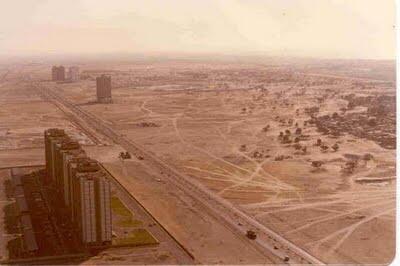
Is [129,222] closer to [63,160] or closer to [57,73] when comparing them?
[63,160]

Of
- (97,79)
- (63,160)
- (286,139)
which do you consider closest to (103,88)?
(97,79)

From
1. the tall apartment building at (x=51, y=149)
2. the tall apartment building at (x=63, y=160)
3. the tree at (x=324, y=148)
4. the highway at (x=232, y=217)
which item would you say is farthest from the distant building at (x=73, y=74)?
the tall apartment building at (x=63, y=160)

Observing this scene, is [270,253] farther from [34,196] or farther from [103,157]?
[103,157]

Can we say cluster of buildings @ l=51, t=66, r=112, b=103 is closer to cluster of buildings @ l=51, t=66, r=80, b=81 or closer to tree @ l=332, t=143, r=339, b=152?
cluster of buildings @ l=51, t=66, r=80, b=81

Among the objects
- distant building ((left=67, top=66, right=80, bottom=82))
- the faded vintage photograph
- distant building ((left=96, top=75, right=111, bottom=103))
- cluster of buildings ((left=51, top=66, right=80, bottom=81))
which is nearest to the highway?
the faded vintage photograph

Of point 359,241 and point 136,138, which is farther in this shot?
point 136,138

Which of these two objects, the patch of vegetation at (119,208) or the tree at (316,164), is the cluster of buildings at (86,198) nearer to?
the patch of vegetation at (119,208)

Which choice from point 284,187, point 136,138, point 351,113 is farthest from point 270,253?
point 351,113
